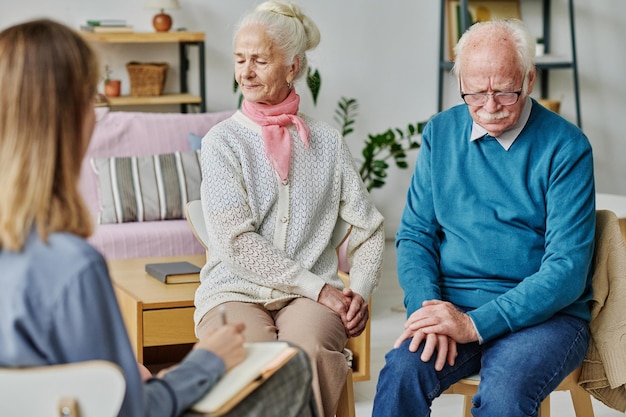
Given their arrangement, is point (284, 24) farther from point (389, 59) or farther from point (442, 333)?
point (389, 59)

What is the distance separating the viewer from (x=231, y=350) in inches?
57.8

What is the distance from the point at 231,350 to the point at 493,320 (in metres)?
0.80

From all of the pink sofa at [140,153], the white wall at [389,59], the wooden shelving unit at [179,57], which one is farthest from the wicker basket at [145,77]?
the pink sofa at [140,153]

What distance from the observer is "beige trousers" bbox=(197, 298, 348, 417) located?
2158mm

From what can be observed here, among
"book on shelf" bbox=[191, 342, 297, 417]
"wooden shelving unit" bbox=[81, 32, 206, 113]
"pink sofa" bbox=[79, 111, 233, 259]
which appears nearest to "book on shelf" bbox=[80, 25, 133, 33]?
"wooden shelving unit" bbox=[81, 32, 206, 113]

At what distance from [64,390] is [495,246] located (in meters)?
1.21

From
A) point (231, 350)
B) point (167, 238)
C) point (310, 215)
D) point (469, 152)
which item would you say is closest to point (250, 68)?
point (310, 215)

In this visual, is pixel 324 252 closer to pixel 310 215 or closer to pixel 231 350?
pixel 310 215

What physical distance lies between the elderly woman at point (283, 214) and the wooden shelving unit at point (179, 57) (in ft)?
8.52

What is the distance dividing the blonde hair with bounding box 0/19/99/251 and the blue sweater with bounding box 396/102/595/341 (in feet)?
3.52

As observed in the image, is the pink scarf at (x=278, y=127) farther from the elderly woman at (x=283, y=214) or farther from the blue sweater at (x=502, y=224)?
the blue sweater at (x=502, y=224)

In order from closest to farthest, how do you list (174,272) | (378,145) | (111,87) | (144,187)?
(174,272) → (144,187) → (111,87) → (378,145)

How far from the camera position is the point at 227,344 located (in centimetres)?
147

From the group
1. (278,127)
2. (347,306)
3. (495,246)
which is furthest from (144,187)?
(495,246)
